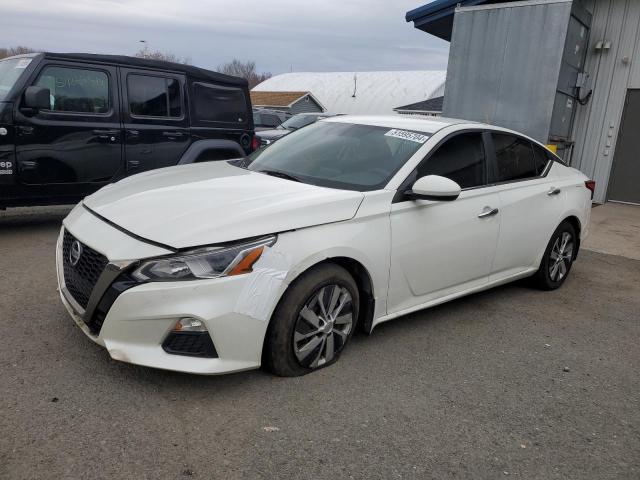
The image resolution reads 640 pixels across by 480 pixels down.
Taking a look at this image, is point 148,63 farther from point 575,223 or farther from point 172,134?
point 575,223

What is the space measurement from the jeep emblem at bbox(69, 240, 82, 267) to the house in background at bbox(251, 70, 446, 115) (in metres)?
36.8

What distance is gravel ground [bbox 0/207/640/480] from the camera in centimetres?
255

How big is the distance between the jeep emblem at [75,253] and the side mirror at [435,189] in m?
2.07

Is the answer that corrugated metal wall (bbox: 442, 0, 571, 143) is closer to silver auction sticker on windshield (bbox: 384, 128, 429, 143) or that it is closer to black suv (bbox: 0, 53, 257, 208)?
black suv (bbox: 0, 53, 257, 208)

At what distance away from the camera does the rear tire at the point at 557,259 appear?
16.9 ft

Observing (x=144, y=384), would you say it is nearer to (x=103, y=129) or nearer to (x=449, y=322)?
(x=449, y=322)

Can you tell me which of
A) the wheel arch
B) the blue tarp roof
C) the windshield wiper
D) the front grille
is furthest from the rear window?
the blue tarp roof

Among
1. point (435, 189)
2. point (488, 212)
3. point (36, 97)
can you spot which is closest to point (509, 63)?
point (488, 212)

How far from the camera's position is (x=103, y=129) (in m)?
6.25

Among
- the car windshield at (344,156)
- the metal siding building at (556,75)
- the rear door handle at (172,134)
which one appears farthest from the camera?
the metal siding building at (556,75)

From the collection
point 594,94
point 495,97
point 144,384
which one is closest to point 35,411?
point 144,384

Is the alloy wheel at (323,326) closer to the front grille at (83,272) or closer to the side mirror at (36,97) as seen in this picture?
the front grille at (83,272)

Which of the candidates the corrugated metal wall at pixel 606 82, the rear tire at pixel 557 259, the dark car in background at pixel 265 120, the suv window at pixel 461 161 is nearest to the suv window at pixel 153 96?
the suv window at pixel 461 161

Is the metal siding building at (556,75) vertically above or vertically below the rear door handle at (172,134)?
above
